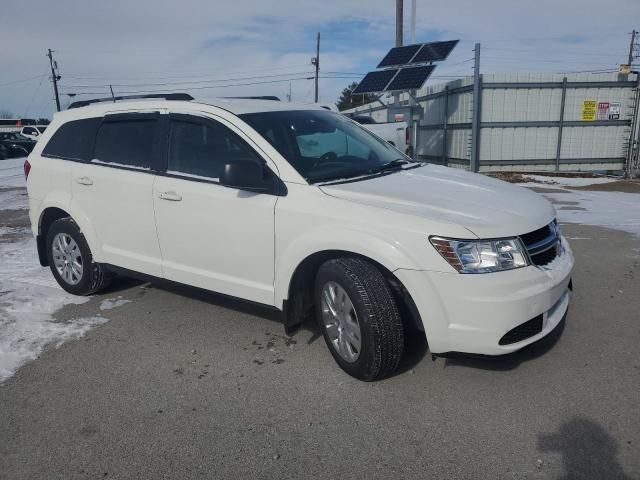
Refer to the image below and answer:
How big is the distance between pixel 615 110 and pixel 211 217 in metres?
15.8

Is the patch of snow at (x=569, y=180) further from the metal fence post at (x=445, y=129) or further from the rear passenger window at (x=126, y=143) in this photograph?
the rear passenger window at (x=126, y=143)

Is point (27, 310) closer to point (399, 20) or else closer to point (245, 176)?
point (245, 176)

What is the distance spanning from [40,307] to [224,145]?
97.1 inches

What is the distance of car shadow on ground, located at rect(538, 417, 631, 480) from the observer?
100 inches

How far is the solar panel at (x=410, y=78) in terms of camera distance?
55.4 feet

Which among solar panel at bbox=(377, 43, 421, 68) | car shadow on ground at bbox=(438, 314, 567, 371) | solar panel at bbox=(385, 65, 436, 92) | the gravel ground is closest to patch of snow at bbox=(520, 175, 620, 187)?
solar panel at bbox=(385, 65, 436, 92)

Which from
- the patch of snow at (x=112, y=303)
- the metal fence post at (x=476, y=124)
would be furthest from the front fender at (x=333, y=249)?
the metal fence post at (x=476, y=124)

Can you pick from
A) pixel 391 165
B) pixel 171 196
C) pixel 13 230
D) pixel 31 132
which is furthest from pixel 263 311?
pixel 31 132

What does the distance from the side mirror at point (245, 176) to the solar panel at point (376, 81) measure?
15038 millimetres

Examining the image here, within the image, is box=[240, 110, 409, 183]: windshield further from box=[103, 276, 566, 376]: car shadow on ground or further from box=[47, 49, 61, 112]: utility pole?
box=[47, 49, 61, 112]: utility pole

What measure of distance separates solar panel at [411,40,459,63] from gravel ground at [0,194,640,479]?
1438cm

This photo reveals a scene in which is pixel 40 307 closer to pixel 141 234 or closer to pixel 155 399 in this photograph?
pixel 141 234

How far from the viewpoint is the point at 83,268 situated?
16.5ft

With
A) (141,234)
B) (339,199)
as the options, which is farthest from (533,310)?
(141,234)
